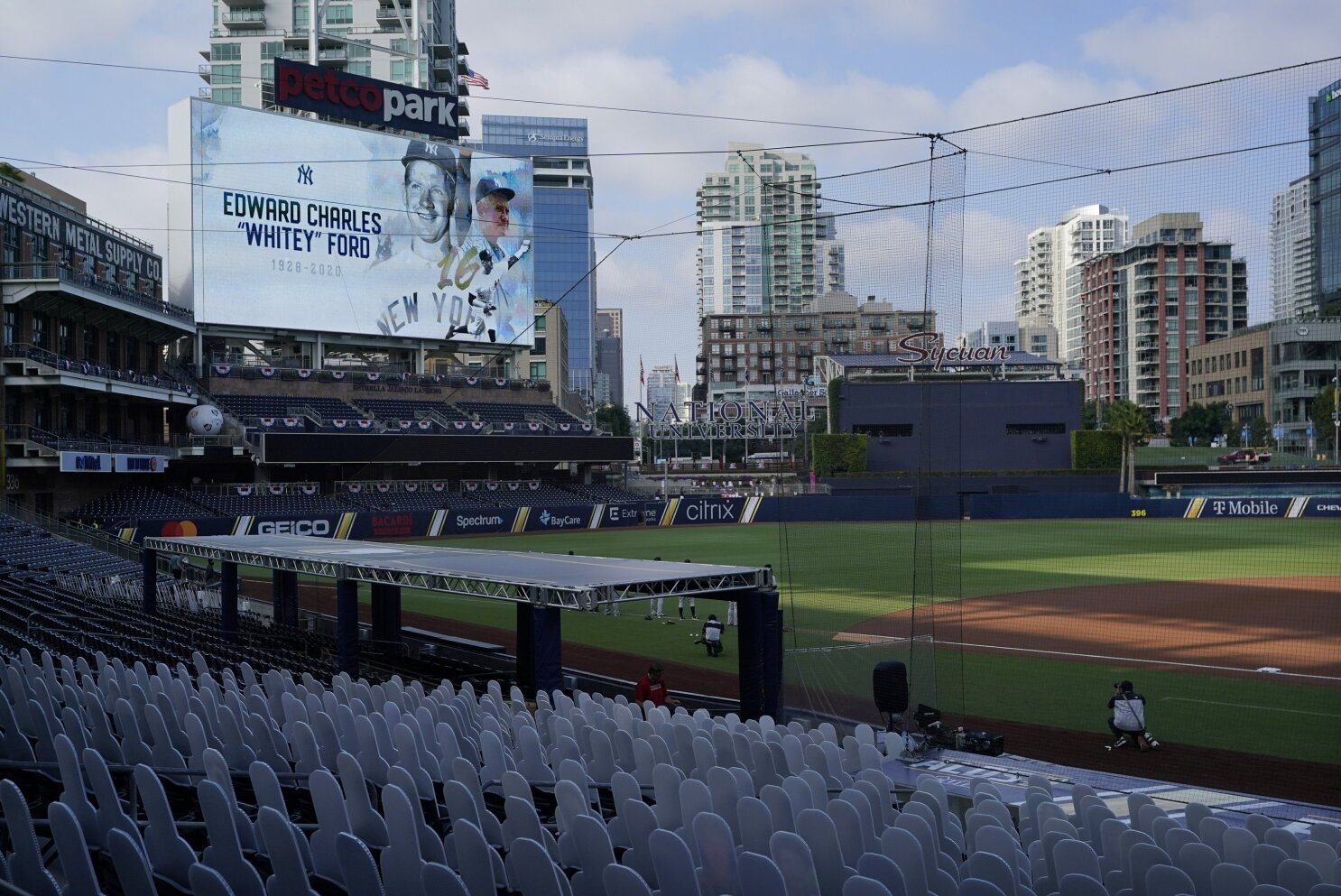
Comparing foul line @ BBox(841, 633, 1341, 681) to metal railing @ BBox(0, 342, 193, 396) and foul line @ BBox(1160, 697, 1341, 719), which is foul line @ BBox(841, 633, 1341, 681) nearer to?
foul line @ BBox(1160, 697, 1341, 719)

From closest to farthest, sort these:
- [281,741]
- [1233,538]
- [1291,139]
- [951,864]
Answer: [951,864]
[281,741]
[1291,139]
[1233,538]

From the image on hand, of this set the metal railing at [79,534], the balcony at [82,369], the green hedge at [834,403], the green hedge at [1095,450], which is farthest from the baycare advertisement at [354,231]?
the green hedge at [1095,450]

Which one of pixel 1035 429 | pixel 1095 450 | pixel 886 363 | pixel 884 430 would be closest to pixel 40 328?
pixel 886 363

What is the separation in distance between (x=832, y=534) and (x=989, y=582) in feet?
50.0

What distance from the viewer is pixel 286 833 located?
5.24 metres

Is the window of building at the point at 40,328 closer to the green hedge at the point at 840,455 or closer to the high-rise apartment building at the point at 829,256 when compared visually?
the high-rise apartment building at the point at 829,256

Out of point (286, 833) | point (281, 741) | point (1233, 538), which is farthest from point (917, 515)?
point (1233, 538)

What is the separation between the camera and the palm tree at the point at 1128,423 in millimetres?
24250

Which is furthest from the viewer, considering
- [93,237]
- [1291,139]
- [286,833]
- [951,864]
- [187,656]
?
[93,237]

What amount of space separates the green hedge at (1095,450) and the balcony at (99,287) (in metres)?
36.0

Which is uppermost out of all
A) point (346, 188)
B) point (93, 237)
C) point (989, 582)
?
point (346, 188)

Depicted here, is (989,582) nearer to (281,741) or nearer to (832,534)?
(832,534)

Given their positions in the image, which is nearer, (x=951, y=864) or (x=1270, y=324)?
(x=951, y=864)

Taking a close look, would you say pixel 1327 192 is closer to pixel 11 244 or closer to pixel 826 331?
pixel 826 331
